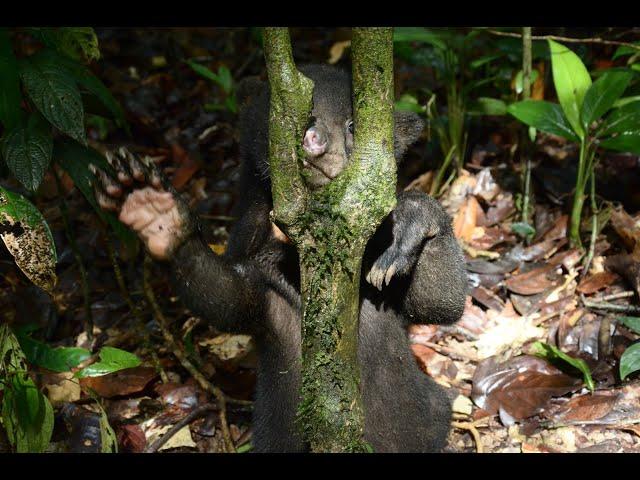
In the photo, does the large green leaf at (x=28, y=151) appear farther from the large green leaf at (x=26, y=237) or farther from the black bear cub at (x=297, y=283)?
the black bear cub at (x=297, y=283)

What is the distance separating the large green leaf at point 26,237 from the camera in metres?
3.06

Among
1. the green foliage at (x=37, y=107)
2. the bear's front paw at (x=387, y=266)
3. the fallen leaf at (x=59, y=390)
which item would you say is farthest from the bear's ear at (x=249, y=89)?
the fallen leaf at (x=59, y=390)

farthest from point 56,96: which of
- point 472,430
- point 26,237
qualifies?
point 472,430

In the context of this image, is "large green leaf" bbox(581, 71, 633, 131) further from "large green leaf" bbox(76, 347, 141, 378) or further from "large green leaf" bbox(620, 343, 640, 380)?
"large green leaf" bbox(76, 347, 141, 378)

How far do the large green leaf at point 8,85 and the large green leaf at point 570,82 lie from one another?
3.34m

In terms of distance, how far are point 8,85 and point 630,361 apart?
345cm

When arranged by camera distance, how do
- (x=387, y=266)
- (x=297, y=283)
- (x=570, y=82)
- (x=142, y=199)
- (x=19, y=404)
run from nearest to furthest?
(x=142, y=199) < (x=387, y=266) < (x=19, y=404) < (x=297, y=283) < (x=570, y=82)

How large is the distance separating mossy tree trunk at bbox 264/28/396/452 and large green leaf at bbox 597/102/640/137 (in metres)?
2.68

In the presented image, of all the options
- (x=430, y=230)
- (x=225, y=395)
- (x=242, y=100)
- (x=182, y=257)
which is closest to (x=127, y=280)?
(x=225, y=395)

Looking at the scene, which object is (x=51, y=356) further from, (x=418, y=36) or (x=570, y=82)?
(x=570, y=82)

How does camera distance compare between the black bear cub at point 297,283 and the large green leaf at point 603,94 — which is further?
the large green leaf at point 603,94

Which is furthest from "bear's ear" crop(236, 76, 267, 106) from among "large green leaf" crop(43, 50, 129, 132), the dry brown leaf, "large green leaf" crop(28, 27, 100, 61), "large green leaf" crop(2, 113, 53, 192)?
the dry brown leaf

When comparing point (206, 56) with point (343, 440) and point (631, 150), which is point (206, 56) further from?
point (343, 440)

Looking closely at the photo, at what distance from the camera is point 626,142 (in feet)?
15.3
